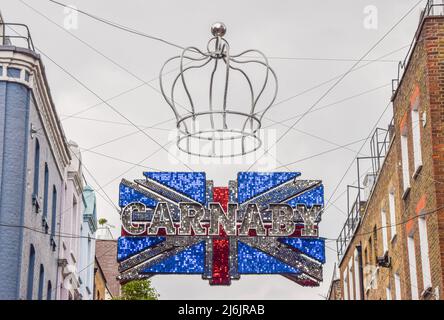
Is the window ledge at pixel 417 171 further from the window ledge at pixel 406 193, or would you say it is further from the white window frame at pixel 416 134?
the window ledge at pixel 406 193

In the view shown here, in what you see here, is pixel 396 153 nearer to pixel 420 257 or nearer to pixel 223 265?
pixel 420 257

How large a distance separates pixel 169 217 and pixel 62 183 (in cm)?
1533

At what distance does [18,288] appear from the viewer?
30.1m

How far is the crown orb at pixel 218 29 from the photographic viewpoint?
68.2ft

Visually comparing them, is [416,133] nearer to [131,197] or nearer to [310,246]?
→ [310,246]

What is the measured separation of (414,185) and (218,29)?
13.4 metres

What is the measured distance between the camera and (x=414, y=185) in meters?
32.6

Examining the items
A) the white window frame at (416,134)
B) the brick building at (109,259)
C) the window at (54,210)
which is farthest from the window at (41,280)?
the brick building at (109,259)

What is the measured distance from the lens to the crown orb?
20797mm

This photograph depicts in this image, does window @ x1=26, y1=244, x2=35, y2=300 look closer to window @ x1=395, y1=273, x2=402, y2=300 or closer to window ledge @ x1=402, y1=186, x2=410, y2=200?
window ledge @ x1=402, y1=186, x2=410, y2=200

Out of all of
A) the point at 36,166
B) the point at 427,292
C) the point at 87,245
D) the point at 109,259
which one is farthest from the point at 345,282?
the point at 36,166

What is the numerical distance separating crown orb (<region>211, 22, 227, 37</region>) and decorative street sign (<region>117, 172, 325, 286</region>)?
183 inches

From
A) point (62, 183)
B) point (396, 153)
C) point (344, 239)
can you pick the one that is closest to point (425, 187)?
point (396, 153)
